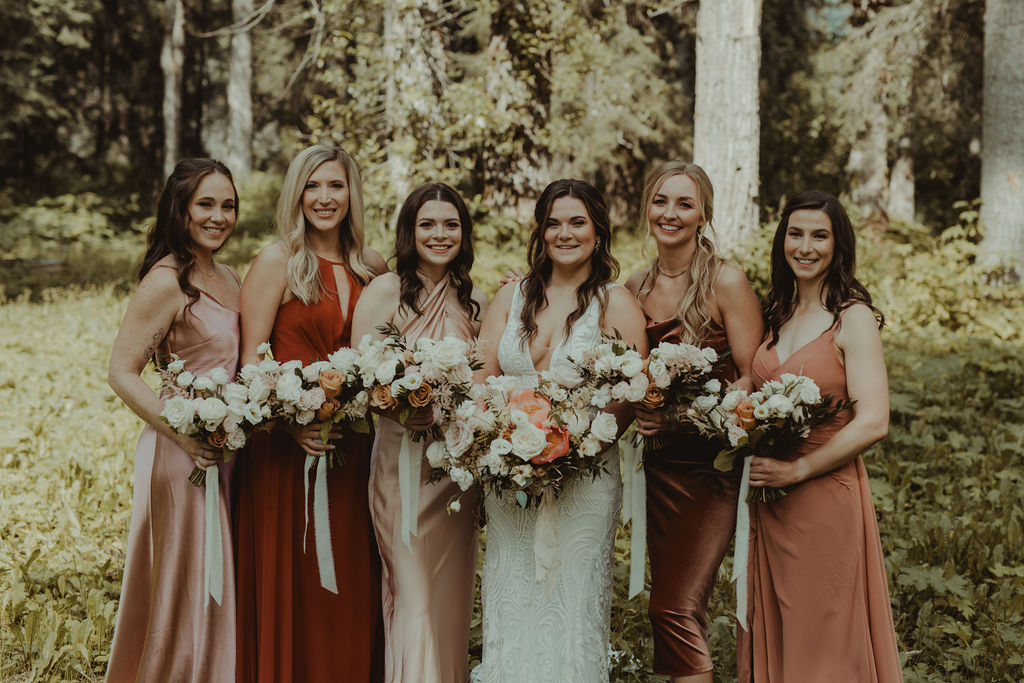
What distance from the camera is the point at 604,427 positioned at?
363cm

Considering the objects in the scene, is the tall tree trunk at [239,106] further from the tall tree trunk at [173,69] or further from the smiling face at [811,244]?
the smiling face at [811,244]

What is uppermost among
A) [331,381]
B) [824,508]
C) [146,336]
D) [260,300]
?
[260,300]

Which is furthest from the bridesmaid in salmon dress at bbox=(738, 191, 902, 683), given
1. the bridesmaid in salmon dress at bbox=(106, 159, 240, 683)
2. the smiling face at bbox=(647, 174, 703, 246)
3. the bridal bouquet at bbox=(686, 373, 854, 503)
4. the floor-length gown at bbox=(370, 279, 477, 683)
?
the bridesmaid in salmon dress at bbox=(106, 159, 240, 683)

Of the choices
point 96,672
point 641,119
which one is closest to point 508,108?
point 641,119

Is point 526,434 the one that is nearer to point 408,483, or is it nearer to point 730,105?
point 408,483

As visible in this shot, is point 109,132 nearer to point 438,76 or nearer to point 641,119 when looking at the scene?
point 641,119

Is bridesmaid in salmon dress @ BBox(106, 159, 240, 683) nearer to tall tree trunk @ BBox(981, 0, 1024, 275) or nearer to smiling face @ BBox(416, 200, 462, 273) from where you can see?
smiling face @ BBox(416, 200, 462, 273)

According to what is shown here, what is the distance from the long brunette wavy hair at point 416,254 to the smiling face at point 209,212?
2.72ft

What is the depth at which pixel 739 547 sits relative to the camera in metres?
3.77

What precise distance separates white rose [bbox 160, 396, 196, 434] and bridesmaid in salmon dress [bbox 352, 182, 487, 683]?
893 millimetres

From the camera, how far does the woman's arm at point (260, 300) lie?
4.21 m

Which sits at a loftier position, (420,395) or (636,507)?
(420,395)

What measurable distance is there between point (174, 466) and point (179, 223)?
1.12m

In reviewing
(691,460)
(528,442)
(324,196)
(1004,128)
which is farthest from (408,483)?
(1004,128)
